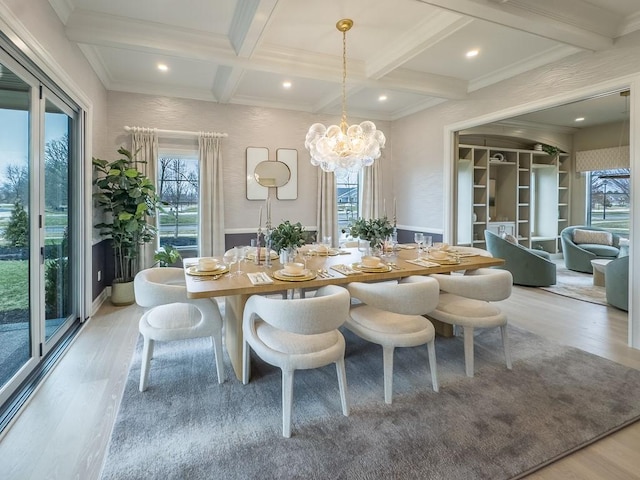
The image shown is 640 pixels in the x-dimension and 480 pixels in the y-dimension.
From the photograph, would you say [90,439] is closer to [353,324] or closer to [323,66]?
[353,324]

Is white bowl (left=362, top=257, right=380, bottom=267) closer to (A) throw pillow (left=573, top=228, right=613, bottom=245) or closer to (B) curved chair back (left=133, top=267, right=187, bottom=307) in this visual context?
(B) curved chair back (left=133, top=267, right=187, bottom=307)

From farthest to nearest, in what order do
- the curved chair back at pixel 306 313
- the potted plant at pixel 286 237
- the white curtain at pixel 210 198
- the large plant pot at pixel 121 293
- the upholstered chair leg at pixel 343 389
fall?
the white curtain at pixel 210 198 → the large plant pot at pixel 121 293 → the potted plant at pixel 286 237 → the upholstered chair leg at pixel 343 389 → the curved chair back at pixel 306 313

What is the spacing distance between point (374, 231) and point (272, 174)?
292 centimetres

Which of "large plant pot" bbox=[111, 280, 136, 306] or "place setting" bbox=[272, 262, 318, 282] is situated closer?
"place setting" bbox=[272, 262, 318, 282]

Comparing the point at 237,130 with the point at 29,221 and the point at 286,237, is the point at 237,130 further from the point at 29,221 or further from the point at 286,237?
the point at 29,221

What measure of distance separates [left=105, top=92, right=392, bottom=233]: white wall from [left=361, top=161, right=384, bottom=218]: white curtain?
0.91 meters

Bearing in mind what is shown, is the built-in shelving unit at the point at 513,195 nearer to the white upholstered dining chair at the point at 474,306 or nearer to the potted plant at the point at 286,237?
the white upholstered dining chair at the point at 474,306

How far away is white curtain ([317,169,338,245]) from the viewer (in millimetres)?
5895

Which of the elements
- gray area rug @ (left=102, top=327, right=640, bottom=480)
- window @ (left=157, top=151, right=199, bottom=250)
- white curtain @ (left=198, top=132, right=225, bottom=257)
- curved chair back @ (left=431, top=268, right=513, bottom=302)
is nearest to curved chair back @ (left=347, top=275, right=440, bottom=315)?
curved chair back @ (left=431, top=268, right=513, bottom=302)

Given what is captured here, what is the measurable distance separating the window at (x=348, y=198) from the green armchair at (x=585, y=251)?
12.9 ft

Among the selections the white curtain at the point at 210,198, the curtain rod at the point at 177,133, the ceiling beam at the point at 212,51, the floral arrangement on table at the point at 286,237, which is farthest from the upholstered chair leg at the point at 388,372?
the curtain rod at the point at 177,133

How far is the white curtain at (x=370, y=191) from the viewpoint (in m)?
6.24

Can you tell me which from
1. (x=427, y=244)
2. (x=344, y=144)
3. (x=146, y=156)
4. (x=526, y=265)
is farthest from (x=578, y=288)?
(x=146, y=156)

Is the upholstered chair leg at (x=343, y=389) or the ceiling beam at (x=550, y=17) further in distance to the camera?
the ceiling beam at (x=550, y=17)
